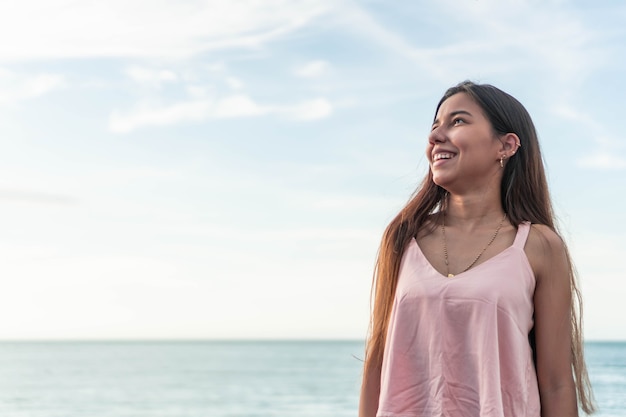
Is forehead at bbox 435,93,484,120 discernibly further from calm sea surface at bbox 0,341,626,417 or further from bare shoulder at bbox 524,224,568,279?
calm sea surface at bbox 0,341,626,417

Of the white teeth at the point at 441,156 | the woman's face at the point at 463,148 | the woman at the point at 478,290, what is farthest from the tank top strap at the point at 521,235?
the white teeth at the point at 441,156

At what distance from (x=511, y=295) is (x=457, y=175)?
0.41 meters

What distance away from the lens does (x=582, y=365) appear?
2.85 meters

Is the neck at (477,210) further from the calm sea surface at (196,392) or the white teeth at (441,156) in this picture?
the calm sea surface at (196,392)

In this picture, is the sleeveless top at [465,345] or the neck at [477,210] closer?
the sleeveless top at [465,345]

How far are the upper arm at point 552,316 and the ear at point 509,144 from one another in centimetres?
32

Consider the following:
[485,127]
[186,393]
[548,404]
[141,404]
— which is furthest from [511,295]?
[186,393]

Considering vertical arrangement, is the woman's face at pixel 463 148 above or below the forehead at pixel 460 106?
below

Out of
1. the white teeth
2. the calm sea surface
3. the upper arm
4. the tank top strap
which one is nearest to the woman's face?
the white teeth

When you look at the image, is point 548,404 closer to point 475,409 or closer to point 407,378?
point 475,409

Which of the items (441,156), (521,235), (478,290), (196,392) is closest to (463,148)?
(441,156)

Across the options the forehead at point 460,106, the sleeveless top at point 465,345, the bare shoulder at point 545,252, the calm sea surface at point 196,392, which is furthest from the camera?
the calm sea surface at point 196,392

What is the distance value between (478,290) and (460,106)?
602 millimetres

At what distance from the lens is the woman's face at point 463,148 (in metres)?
2.89
